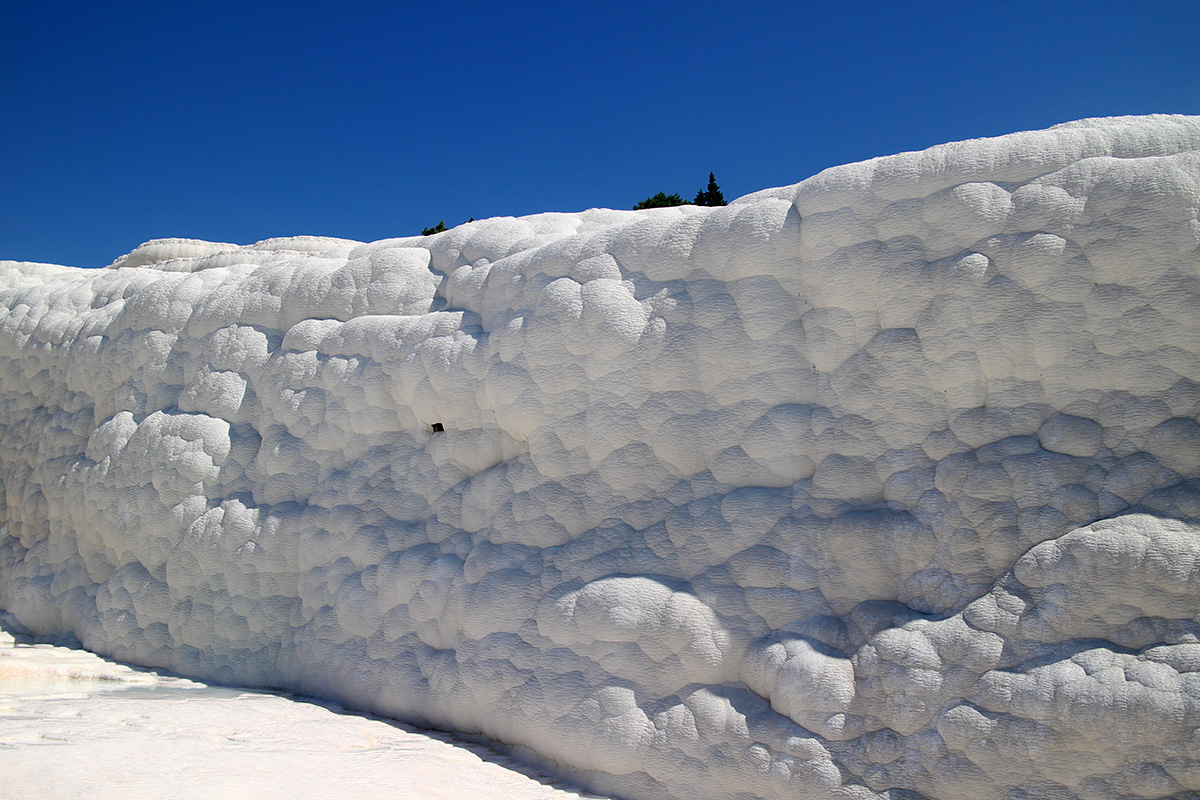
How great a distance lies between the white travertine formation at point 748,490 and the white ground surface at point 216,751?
0.22 metres

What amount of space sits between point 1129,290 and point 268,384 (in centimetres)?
430

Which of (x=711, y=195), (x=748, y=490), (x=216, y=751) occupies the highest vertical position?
(x=711, y=195)

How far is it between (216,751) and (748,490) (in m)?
2.24

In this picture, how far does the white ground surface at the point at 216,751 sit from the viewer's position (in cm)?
245

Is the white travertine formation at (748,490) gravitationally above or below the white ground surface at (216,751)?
above

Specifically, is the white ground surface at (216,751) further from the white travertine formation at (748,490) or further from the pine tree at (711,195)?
the pine tree at (711,195)

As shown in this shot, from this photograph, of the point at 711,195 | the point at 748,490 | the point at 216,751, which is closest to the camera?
the point at 216,751

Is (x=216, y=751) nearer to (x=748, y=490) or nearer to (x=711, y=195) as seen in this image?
A: (x=748, y=490)

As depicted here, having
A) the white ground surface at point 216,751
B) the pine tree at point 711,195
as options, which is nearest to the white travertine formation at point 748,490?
the white ground surface at point 216,751

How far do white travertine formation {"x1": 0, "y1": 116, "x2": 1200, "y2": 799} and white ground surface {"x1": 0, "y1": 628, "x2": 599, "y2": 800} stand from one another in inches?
8.6

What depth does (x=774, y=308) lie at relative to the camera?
3.23 meters

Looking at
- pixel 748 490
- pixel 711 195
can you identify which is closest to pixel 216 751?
pixel 748 490

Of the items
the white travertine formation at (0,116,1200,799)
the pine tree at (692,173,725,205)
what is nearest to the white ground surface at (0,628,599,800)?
the white travertine formation at (0,116,1200,799)

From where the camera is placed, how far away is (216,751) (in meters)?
2.85
